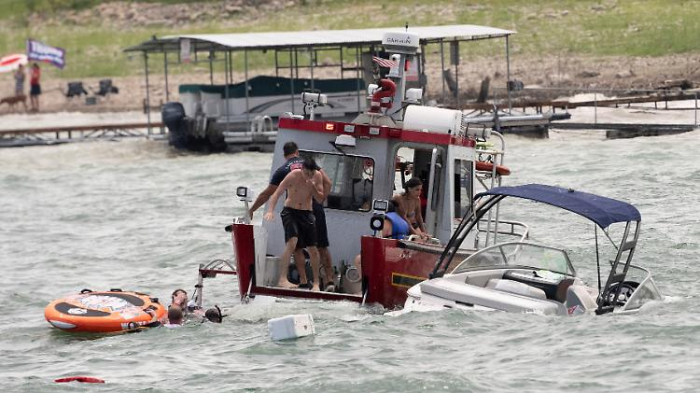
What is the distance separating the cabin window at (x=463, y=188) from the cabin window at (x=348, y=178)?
43.0 inches

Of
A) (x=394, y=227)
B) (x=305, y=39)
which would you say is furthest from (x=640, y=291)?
(x=305, y=39)

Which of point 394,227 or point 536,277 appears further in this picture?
point 394,227

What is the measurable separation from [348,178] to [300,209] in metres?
0.89

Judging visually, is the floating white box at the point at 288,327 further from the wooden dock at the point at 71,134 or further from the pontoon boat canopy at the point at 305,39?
the wooden dock at the point at 71,134

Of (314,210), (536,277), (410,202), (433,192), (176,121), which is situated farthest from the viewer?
(176,121)

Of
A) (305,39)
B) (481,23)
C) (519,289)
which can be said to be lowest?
(519,289)

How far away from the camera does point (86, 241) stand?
2759cm

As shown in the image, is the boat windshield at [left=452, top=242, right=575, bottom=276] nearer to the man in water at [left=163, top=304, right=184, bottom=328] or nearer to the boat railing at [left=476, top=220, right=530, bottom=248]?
the boat railing at [left=476, top=220, right=530, bottom=248]

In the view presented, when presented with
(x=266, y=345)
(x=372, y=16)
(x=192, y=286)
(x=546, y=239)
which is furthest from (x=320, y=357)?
(x=372, y=16)

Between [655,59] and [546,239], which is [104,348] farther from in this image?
[655,59]

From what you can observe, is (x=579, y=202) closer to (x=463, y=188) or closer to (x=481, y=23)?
(x=463, y=188)

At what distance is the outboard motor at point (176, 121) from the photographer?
39.9 meters

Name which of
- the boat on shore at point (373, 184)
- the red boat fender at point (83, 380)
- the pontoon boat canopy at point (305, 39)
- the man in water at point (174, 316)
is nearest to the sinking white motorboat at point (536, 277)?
the boat on shore at point (373, 184)

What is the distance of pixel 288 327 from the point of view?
16266 millimetres
